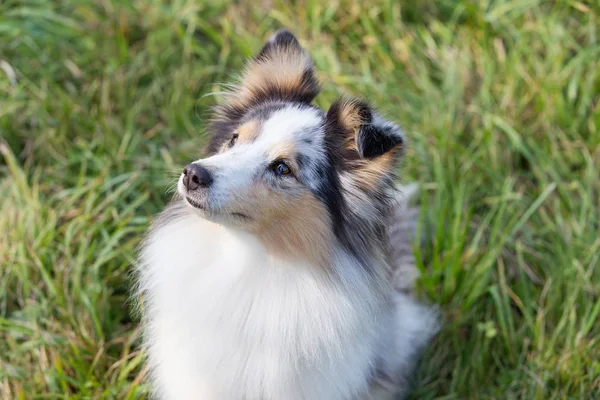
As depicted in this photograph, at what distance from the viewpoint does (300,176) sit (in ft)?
8.63

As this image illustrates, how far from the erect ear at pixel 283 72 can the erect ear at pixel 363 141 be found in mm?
A: 292

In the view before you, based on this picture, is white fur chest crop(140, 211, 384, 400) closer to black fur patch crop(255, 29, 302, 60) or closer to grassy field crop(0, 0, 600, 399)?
grassy field crop(0, 0, 600, 399)

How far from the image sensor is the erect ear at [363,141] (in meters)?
2.41

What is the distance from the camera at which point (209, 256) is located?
9.08 feet

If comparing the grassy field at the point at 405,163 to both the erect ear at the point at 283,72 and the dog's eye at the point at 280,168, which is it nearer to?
the erect ear at the point at 283,72

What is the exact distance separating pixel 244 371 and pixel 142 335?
759 millimetres

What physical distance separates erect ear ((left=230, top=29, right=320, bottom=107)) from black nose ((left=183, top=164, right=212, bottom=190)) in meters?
0.69

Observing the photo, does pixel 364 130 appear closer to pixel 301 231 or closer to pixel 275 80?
pixel 301 231

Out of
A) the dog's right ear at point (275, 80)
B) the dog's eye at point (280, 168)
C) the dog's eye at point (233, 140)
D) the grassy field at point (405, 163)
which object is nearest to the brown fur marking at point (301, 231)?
the dog's eye at point (280, 168)

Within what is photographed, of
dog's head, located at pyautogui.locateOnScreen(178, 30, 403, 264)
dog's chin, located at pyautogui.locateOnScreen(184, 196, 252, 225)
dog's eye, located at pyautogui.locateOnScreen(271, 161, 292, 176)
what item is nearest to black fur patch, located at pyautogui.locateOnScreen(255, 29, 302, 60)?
dog's head, located at pyautogui.locateOnScreen(178, 30, 403, 264)

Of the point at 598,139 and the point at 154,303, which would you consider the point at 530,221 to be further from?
the point at 154,303

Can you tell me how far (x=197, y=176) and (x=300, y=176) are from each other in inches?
16.6

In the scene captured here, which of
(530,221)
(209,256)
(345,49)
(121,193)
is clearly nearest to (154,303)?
(209,256)

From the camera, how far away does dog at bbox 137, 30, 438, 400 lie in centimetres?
254
